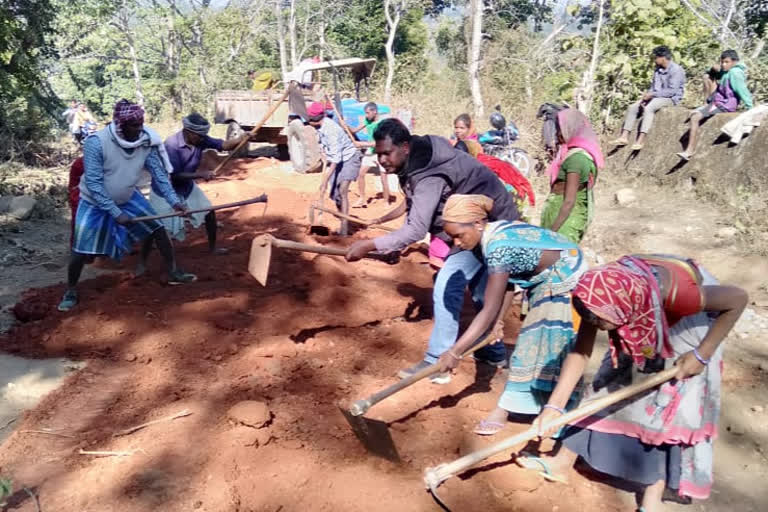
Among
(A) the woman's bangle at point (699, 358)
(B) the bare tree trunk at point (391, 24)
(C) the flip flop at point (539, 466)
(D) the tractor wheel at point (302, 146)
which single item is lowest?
(C) the flip flop at point (539, 466)

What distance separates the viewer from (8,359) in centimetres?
389

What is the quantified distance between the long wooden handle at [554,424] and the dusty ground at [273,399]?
0.37 metres

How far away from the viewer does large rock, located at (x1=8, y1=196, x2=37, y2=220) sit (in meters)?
7.43

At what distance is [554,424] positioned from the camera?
2.31 metres

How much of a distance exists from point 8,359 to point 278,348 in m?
1.76

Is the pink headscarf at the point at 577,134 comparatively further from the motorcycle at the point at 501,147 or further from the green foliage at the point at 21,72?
the green foliage at the point at 21,72

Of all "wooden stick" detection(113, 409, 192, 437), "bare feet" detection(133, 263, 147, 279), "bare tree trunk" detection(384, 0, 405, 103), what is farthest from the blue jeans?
"bare tree trunk" detection(384, 0, 405, 103)

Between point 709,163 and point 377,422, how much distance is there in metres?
6.36

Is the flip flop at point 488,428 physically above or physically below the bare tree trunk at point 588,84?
below

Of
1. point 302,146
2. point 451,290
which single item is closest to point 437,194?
point 451,290

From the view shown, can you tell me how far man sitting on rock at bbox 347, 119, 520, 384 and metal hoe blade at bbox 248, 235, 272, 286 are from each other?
52 cm

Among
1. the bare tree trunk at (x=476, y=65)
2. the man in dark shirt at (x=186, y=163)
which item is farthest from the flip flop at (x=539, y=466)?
the bare tree trunk at (x=476, y=65)

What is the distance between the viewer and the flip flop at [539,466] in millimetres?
2752

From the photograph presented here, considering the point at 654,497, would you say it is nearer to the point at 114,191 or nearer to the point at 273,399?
the point at 273,399
